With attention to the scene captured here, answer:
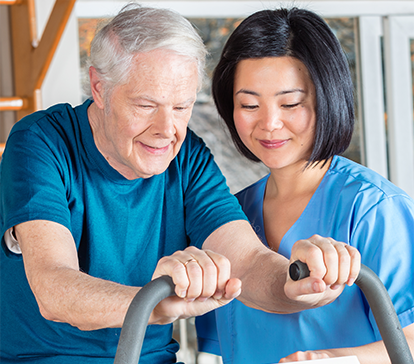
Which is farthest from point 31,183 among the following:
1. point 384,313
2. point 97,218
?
point 384,313

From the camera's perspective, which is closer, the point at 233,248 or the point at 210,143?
the point at 233,248

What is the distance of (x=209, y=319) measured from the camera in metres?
1.68

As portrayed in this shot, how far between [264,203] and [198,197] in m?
0.33

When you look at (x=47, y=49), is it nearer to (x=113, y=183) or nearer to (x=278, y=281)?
(x=113, y=183)

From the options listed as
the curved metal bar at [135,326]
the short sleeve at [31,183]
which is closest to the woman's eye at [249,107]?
the short sleeve at [31,183]

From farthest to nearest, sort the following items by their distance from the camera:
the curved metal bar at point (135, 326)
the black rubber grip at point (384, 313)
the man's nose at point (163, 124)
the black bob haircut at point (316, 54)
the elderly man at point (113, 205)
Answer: the black bob haircut at point (316, 54) < the man's nose at point (163, 124) < the elderly man at point (113, 205) < the black rubber grip at point (384, 313) < the curved metal bar at point (135, 326)

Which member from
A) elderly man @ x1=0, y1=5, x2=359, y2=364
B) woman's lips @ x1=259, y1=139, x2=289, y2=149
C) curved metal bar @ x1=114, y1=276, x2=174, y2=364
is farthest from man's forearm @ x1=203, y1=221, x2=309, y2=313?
curved metal bar @ x1=114, y1=276, x2=174, y2=364

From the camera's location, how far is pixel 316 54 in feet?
4.33

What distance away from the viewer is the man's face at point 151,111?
1145 mm

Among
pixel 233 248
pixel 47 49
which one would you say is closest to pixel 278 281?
pixel 233 248

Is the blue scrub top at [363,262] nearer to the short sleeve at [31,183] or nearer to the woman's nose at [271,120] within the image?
the woman's nose at [271,120]

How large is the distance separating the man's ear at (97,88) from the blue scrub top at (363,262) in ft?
2.05

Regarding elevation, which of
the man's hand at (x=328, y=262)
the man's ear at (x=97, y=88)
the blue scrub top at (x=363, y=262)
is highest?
the man's ear at (x=97, y=88)

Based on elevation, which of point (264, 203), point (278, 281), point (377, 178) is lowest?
point (278, 281)
